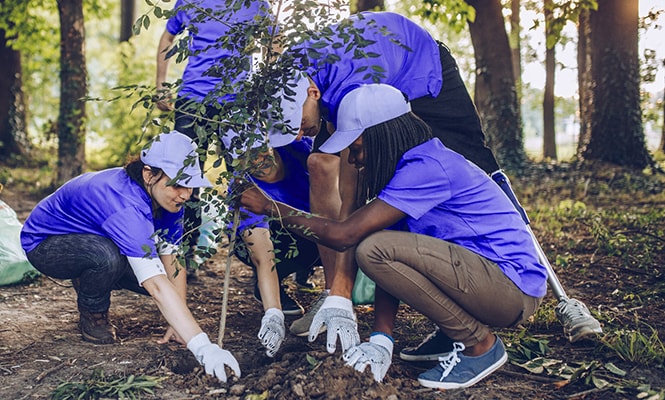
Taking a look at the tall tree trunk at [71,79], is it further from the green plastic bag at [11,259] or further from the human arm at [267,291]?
the human arm at [267,291]

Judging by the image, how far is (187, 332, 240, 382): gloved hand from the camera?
259 centimetres

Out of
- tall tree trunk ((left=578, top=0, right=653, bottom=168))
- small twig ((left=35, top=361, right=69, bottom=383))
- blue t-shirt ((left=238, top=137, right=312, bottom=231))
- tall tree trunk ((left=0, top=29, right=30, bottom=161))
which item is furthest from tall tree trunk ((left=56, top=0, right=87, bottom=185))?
tall tree trunk ((left=578, top=0, right=653, bottom=168))

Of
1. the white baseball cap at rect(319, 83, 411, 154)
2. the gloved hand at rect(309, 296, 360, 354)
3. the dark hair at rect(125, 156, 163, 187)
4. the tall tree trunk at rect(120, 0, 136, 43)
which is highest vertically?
the tall tree trunk at rect(120, 0, 136, 43)

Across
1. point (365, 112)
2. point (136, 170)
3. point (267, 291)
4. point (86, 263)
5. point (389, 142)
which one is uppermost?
point (365, 112)

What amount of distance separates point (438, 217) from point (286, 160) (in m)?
→ 1.14

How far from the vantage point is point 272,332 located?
2.91 metres

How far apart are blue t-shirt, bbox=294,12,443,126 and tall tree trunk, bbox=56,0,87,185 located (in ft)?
16.3

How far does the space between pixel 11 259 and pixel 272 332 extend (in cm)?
213

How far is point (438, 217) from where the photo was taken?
2.63 m

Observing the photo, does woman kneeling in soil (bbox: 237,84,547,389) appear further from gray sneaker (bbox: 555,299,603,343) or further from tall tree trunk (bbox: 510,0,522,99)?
tall tree trunk (bbox: 510,0,522,99)

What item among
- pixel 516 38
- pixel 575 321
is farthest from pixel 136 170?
pixel 516 38

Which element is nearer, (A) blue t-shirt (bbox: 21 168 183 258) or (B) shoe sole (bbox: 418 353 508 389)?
(B) shoe sole (bbox: 418 353 508 389)

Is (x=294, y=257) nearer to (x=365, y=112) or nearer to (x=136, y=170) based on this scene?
(x=136, y=170)

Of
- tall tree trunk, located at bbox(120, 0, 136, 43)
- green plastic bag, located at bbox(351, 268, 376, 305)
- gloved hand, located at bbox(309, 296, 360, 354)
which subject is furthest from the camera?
tall tree trunk, located at bbox(120, 0, 136, 43)
